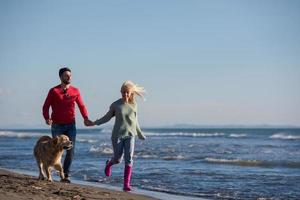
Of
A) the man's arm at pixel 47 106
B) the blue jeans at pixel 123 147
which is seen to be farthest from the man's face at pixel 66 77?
the blue jeans at pixel 123 147

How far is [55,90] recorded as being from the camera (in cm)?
816

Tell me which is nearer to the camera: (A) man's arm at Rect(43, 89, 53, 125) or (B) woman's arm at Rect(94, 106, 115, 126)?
(B) woman's arm at Rect(94, 106, 115, 126)

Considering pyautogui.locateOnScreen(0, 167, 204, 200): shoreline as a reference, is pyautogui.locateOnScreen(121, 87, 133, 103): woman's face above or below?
above

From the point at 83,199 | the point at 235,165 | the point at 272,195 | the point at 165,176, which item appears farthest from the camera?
the point at 235,165

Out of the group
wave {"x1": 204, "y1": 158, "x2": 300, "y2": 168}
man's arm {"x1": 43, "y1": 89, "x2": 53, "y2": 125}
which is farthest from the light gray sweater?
wave {"x1": 204, "y1": 158, "x2": 300, "y2": 168}

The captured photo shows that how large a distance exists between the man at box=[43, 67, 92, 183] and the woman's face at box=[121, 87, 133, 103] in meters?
0.78

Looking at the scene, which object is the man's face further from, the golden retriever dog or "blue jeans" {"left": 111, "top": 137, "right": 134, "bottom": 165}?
"blue jeans" {"left": 111, "top": 137, "right": 134, "bottom": 165}

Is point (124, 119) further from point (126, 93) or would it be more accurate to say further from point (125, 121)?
→ point (126, 93)

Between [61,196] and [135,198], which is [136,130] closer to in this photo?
[135,198]

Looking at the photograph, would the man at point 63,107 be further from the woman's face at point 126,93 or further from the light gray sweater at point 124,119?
the woman's face at point 126,93

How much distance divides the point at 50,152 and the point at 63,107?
2.47 feet

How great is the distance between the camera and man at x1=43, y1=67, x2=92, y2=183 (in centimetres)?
812

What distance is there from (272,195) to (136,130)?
2.87m

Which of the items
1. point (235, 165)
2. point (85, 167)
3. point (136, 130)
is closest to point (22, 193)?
point (136, 130)
